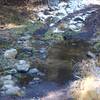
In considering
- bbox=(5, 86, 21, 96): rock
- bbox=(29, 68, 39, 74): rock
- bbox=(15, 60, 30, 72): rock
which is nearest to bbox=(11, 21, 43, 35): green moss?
bbox=(15, 60, 30, 72): rock

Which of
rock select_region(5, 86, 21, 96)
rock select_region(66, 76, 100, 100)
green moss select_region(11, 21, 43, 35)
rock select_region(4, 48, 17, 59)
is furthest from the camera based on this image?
green moss select_region(11, 21, 43, 35)

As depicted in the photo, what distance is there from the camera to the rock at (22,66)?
7598 mm

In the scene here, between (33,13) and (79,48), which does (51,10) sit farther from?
(79,48)

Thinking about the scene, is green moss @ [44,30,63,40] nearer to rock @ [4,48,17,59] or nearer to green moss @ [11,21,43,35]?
green moss @ [11,21,43,35]

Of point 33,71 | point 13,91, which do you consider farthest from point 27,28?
point 13,91

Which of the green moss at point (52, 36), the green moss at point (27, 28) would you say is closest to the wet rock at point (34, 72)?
the green moss at point (52, 36)

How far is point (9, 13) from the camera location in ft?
35.9

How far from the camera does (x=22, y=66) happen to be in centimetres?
774

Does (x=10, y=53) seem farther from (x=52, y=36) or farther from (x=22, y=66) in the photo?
(x=52, y=36)

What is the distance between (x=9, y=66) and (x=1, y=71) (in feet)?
0.90

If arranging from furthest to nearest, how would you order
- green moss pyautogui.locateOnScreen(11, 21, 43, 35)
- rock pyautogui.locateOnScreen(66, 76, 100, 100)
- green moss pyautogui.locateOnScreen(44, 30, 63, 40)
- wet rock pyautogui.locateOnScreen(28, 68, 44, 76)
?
green moss pyautogui.locateOnScreen(11, 21, 43, 35) → green moss pyautogui.locateOnScreen(44, 30, 63, 40) → wet rock pyautogui.locateOnScreen(28, 68, 44, 76) → rock pyautogui.locateOnScreen(66, 76, 100, 100)

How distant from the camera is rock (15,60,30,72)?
24.9 ft

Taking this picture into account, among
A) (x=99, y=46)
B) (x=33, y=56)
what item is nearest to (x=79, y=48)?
(x=99, y=46)

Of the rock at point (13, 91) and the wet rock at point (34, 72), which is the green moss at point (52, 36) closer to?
the wet rock at point (34, 72)
